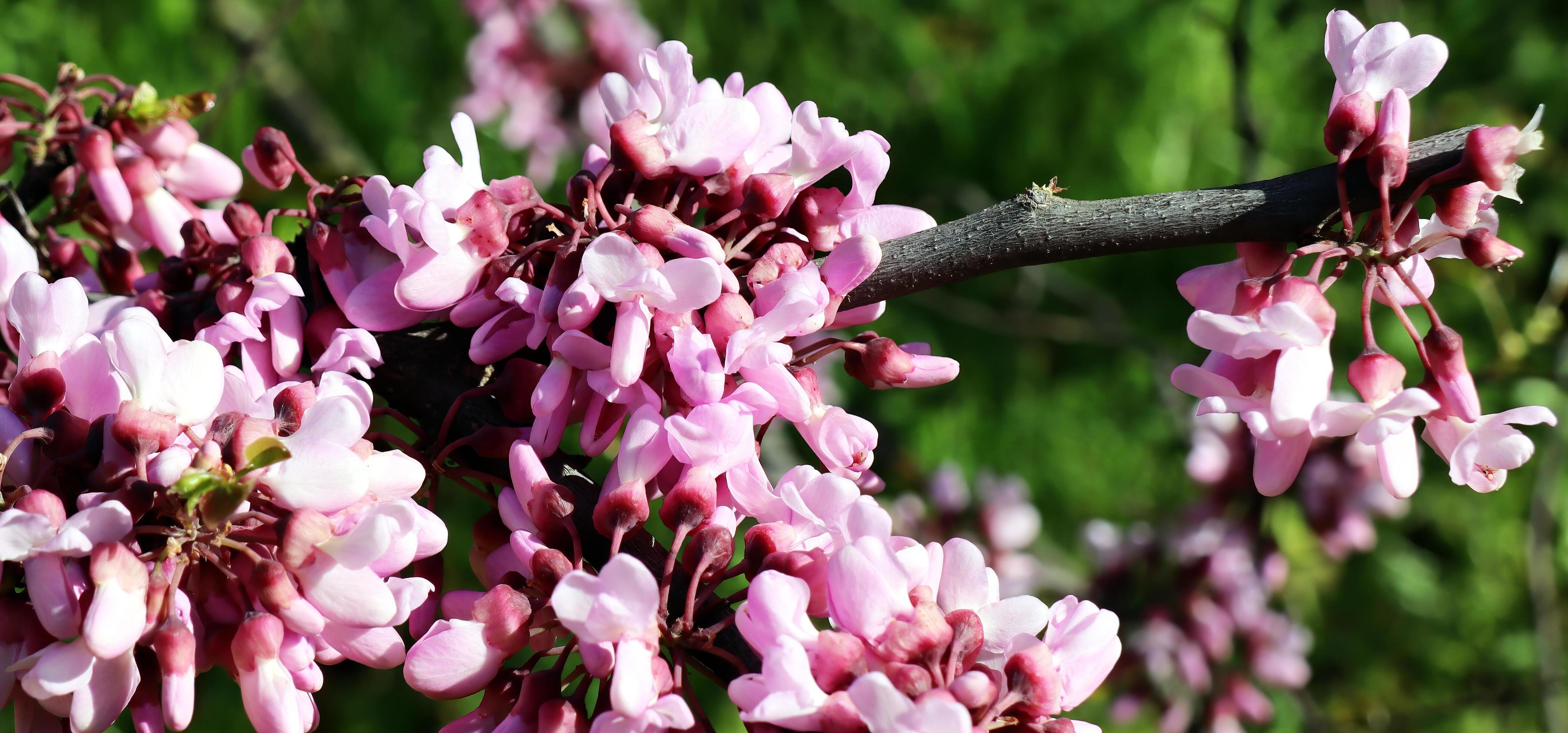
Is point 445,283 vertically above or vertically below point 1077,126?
below

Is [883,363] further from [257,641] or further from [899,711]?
[257,641]

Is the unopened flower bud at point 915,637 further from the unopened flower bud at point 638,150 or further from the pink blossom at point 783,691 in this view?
the unopened flower bud at point 638,150

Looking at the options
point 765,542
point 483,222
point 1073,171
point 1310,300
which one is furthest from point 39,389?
point 1073,171

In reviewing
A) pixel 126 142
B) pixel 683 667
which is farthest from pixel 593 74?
pixel 683 667

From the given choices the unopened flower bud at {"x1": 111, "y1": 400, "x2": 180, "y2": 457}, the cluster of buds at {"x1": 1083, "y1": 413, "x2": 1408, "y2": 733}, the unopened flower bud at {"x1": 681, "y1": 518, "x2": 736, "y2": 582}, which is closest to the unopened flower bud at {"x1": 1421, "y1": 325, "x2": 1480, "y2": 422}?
the unopened flower bud at {"x1": 681, "y1": 518, "x2": 736, "y2": 582}

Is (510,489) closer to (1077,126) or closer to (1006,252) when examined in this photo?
(1006,252)

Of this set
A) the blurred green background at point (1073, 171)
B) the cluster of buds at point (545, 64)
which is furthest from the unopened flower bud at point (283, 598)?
the cluster of buds at point (545, 64)
